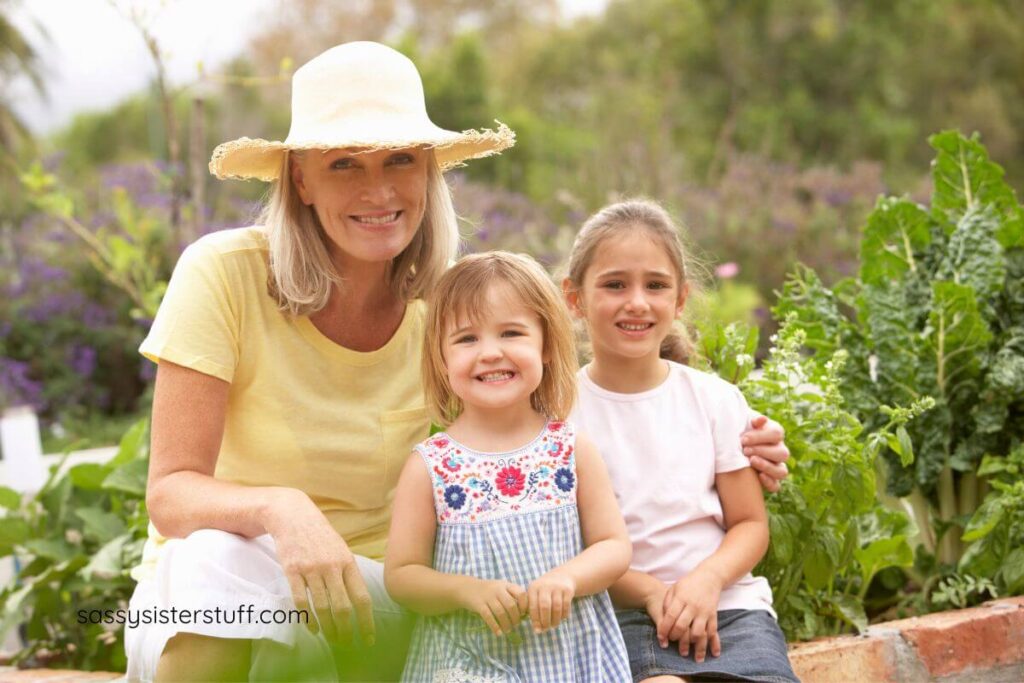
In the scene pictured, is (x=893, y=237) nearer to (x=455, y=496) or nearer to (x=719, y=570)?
(x=719, y=570)

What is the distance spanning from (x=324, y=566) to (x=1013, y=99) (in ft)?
63.9

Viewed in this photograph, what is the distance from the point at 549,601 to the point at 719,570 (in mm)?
505

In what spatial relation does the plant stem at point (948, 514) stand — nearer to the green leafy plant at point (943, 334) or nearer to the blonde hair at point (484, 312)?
the green leafy plant at point (943, 334)

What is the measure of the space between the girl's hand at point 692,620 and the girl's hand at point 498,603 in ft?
1.26

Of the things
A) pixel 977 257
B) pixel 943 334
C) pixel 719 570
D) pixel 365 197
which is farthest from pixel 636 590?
pixel 977 257

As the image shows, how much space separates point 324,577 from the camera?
193cm

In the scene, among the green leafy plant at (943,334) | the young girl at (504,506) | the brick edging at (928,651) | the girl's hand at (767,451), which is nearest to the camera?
the young girl at (504,506)

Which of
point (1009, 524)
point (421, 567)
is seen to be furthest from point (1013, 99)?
point (421, 567)

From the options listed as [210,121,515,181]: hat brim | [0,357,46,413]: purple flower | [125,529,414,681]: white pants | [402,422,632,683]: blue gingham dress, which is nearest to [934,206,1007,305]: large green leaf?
[210,121,515,181]: hat brim

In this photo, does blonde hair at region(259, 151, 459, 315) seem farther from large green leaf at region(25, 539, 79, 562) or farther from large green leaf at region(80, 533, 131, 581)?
large green leaf at region(25, 539, 79, 562)

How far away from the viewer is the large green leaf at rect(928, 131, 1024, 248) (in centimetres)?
322

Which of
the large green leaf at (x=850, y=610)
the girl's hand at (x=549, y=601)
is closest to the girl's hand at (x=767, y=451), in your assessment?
the large green leaf at (x=850, y=610)

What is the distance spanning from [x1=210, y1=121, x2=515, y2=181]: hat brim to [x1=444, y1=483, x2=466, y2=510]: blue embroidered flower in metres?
0.72

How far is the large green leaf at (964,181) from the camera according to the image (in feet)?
10.6
